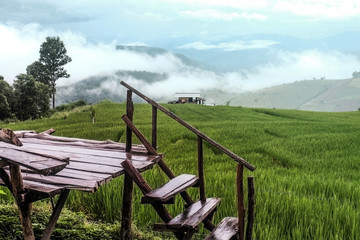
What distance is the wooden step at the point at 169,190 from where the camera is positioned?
3.14 m

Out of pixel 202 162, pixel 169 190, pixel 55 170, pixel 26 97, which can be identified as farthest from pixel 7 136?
pixel 26 97

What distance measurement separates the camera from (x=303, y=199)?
5004 millimetres

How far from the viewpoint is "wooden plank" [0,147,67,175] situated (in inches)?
105

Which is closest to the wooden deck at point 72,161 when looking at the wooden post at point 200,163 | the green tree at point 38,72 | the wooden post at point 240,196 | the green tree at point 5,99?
the wooden post at point 200,163

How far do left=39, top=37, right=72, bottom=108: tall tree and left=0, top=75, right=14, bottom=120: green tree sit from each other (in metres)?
11.5

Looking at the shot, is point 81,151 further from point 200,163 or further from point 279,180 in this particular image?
point 279,180

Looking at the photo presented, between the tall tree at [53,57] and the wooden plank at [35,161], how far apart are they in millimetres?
50063

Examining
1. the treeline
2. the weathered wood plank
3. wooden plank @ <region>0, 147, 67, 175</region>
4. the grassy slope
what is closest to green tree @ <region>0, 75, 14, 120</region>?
the treeline

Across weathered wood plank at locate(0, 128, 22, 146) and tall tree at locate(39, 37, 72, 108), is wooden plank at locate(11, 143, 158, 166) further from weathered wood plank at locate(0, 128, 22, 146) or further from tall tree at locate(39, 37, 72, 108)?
tall tree at locate(39, 37, 72, 108)

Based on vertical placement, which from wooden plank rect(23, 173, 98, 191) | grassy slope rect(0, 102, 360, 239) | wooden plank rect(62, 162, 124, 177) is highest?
wooden plank rect(62, 162, 124, 177)

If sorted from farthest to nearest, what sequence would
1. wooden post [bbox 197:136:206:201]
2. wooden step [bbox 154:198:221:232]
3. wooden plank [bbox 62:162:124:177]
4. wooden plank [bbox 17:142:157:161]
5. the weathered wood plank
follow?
wooden plank [bbox 17:142:157:161] < wooden post [bbox 197:136:206:201] < wooden plank [bbox 62:162:124:177] < wooden step [bbox 154:198:221:232] < the weathered wood plank

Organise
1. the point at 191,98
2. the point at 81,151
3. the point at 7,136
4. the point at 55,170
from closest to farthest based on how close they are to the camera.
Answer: the point at 7,136, the point at 55,170, the point at 81,151, the point at 191,98

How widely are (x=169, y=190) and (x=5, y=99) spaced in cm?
3641

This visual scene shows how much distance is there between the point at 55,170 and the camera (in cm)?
277
